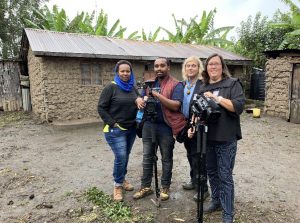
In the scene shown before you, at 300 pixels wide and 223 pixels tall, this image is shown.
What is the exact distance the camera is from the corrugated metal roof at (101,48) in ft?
28.1

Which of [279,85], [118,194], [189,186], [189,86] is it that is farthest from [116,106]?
[279,85]

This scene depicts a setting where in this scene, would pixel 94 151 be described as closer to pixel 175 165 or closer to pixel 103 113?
pixel 175 165

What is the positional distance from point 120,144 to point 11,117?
8.82 meters

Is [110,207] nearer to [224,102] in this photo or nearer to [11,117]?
[224,102]

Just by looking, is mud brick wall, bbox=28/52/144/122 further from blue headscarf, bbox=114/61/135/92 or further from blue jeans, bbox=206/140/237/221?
blue jeans, bbox=206/140/237/221

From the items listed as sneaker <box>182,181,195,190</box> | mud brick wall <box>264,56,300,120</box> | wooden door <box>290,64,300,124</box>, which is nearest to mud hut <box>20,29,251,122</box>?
mud brick wall <box>264,56,300,120</box>

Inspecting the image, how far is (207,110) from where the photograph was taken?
102 inches

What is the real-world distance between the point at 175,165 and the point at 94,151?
2.08 m

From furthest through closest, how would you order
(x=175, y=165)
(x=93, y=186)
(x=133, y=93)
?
(x=175, y=165) → (x=93, y=186) → (x=133, y=93)

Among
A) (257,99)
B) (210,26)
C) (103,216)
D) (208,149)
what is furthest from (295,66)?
(103,216)

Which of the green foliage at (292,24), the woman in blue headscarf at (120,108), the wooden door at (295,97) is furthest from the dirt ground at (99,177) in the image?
the green foliage at (292,24)

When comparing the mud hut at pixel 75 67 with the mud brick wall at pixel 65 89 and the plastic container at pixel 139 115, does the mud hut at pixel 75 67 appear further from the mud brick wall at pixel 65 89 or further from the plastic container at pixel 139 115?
the plastic container at pixel 139 115

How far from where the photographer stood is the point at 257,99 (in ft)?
44.8

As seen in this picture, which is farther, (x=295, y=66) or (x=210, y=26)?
(x=210, y=26)
